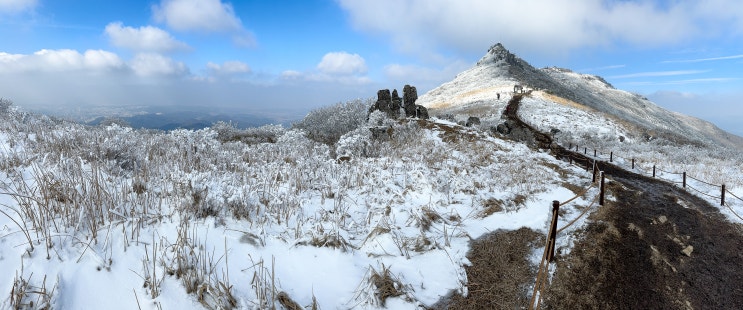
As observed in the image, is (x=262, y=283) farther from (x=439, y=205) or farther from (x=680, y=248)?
(x=680, y=248)

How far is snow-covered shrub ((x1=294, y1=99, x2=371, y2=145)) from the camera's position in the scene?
2476 centimetres

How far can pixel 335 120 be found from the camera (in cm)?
2686

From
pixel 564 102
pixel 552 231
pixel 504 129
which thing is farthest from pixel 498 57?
pixel 552 231

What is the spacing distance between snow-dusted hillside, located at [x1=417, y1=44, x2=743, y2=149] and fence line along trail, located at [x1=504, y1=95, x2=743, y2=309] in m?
33.1

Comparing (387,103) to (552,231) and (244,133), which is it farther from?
(552,231)

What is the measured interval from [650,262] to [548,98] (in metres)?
55.7

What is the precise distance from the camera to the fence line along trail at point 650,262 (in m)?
5.62

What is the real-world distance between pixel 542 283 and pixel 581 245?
223cm

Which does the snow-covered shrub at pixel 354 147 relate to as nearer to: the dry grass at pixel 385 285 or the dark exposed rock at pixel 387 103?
the dry grass at pixel 385 285

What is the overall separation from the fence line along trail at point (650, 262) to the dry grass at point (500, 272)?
0.43 metres

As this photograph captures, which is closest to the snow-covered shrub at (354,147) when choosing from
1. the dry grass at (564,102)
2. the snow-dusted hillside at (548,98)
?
the snow-dusted hillside at (548,98)

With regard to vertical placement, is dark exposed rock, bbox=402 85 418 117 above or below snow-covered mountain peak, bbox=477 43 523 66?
below

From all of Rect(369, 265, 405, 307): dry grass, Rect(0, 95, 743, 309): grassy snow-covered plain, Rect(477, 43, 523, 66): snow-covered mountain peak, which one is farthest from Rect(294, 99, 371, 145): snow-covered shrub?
Rect(477, 43, 523, 66): snow-covered mountain peak

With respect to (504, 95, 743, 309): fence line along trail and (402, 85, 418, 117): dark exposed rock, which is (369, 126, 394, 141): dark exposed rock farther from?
(504, 95, 743, 309): fence line along trail
